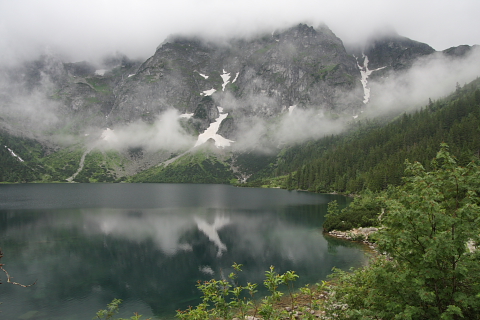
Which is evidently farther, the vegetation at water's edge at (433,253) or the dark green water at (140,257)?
the dark green water at (140,257)

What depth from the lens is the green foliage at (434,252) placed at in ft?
27.6

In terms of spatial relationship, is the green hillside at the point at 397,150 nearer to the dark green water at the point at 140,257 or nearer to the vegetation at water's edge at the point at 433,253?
the dark green water at the point at 140,257

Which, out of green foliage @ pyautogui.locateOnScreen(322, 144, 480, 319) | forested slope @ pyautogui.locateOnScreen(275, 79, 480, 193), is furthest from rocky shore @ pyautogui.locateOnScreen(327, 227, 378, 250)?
forested slope @ pyautogui.locateOnScreen(275, 79, 480, 193)

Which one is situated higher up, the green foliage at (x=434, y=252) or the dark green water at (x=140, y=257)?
the green foliage at (x=434, y=252)

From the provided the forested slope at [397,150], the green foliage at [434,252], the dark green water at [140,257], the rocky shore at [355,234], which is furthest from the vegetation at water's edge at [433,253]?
the forested slope at [397,150]

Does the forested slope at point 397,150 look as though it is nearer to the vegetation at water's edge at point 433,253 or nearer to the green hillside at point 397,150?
the green hillside at point 397,150

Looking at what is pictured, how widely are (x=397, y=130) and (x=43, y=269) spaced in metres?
180

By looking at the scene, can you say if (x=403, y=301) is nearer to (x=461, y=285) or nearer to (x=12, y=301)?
(x=461, y=285)

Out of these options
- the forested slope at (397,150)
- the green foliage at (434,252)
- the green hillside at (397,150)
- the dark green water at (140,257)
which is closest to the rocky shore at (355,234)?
the dark green water at (140,257)

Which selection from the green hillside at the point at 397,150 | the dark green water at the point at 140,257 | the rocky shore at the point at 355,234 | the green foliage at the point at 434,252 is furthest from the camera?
the green hillside at the point at 397,150

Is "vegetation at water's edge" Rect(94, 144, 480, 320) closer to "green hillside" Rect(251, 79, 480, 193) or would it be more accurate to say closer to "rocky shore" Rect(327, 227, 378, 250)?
"rocky shore" Rect(327, 227, 378, 250)

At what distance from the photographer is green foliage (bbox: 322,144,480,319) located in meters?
8.41

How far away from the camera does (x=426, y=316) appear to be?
9.17 meters

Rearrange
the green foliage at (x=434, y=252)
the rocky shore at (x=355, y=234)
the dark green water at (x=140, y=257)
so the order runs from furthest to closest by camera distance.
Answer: the rocky shore at (x=355, y=234) < the dark green water at (x=140, y=257) < the green foliage at (x=434, y=252)
